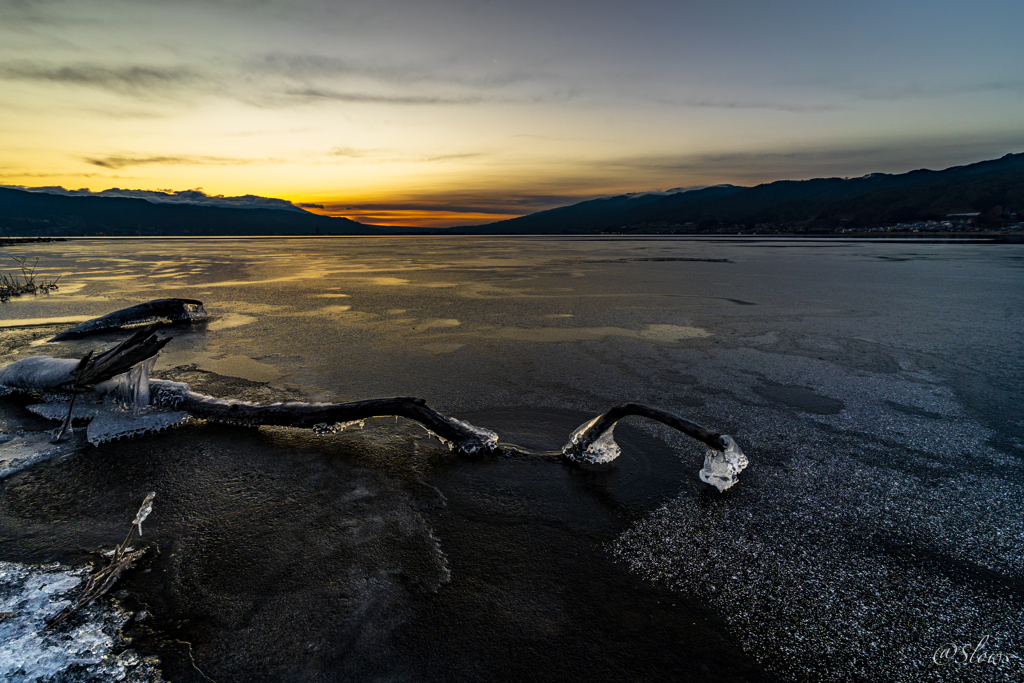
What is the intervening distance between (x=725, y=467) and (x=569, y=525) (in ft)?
4.78

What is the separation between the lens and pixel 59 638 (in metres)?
2.20

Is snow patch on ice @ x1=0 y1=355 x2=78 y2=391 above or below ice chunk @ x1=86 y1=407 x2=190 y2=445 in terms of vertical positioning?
above

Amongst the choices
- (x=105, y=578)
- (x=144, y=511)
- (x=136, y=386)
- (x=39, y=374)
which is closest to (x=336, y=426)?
(x=144, y=511)

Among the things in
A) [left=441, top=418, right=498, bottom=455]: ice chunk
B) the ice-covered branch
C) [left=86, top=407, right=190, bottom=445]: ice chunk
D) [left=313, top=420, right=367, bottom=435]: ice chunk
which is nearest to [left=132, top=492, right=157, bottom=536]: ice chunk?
[left=313, top=420, right=367, bottom=435]: ice chunk

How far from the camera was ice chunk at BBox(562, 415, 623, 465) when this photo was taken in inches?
162

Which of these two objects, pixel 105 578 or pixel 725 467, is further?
pixel 725 467

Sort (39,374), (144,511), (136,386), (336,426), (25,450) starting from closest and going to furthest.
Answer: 1. (144,511)
2. (25,450)
3. (336,426)
4. (136,386)
5. (39,374)

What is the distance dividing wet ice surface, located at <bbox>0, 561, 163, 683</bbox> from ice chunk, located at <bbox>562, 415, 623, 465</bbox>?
307 centimetres

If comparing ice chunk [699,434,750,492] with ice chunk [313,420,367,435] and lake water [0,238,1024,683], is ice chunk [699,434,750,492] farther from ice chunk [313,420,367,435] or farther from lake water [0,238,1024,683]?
ice chunk [313,420,367,435]

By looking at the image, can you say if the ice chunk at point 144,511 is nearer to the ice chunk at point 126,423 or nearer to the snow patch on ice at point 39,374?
the ice chunk at point 126,423

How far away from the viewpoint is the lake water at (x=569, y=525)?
2238mm

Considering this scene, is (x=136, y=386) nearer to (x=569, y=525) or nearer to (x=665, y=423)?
(x=569, y=525)

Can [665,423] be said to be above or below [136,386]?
below

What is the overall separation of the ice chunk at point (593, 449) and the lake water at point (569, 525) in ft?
0.57
